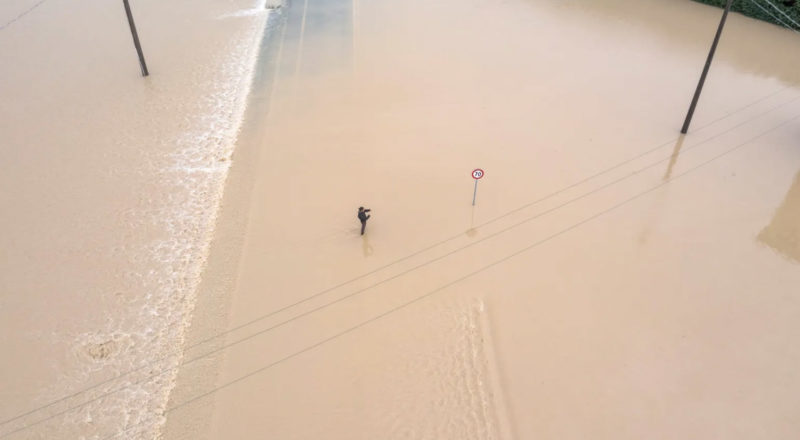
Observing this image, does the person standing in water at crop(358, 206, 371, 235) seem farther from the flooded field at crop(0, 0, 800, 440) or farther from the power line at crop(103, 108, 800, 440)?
the power line at crop(103, 108, 800, 440)

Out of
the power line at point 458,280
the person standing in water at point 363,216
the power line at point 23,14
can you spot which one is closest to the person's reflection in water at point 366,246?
the person standing in water at point 363,216

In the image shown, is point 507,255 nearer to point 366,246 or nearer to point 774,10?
point 366,246

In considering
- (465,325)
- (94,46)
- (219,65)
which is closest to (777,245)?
(465,325)

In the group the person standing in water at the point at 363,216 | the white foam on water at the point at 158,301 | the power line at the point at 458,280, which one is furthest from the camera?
the person standing in water at the point at 363,216

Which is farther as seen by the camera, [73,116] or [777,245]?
[73,116]

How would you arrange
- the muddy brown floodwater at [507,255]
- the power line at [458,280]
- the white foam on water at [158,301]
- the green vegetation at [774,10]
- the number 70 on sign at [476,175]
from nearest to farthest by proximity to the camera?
1. the muddy brown floodwater at [507,255]
2. the white foam on water at [158,301]
3. the power line at [458,280]
4. the number 70 on sign at [476,175]
5. the green vegetation at [774,10]

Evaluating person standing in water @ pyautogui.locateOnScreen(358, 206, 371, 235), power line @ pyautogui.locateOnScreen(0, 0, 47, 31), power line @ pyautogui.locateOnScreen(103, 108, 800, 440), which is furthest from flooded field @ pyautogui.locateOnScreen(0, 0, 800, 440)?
power line @ pyautogui.locateOnScreen(0, 0, 47, 31)

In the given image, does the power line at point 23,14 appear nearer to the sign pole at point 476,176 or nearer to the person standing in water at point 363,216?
the person standing in water at point 363,216

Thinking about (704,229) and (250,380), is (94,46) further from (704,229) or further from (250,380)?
(704,229)

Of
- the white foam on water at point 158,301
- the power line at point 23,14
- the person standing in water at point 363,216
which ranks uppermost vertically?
the power line at point 23,14
